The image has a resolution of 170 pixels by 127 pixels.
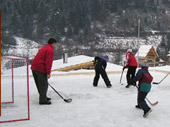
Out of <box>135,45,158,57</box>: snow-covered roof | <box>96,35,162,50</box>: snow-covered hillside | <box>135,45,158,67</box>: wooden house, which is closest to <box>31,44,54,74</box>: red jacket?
<box>135,45,158,67</box>: wooden house

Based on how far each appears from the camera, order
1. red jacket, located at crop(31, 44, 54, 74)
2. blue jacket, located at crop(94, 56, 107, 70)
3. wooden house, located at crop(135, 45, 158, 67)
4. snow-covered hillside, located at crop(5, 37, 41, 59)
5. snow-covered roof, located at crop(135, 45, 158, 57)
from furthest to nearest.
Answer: snow-covered hillside, located at crop(5, 37, 41, 59), snow-covered roof, located at crop(135, 45, 158, 57), wooden house, located at crop(135, 45, 158, 67), blue jacket, located at crop(94, 56, 107, 70), red jacket, located at crop(31, 44, 54, 74)

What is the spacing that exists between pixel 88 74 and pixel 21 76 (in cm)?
353

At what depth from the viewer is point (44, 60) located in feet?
17.2

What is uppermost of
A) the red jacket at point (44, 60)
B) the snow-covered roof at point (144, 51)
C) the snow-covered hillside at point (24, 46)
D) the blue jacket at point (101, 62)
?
the red jacket at point (44, 60)

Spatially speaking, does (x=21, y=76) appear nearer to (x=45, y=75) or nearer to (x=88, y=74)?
(x=88, y=74)

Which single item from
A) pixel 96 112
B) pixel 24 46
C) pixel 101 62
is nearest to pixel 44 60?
pixel 96 112

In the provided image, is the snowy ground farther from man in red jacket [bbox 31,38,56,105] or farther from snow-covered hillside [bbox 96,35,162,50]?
snow-covered hillside [bbox 96,35,162,50]

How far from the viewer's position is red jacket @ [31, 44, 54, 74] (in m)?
5.12

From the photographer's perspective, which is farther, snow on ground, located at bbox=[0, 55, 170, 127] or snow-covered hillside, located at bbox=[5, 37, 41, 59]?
snow-covered hillside, located at bbox=[5, 37, 41, 59]

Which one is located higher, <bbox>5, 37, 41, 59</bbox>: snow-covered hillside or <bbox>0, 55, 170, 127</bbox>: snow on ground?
<bbox>0, 55, 170, 127</bbox>: snow on ground

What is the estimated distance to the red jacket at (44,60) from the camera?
16.8 feet

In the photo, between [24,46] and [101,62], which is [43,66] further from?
[24,46]

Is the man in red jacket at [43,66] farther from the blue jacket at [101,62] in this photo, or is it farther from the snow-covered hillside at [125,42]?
the snow-covered hillside at [125,42]

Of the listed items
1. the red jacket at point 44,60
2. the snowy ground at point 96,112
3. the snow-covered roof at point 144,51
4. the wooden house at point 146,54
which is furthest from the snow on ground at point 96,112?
the snow-covered roof at point 144,51
